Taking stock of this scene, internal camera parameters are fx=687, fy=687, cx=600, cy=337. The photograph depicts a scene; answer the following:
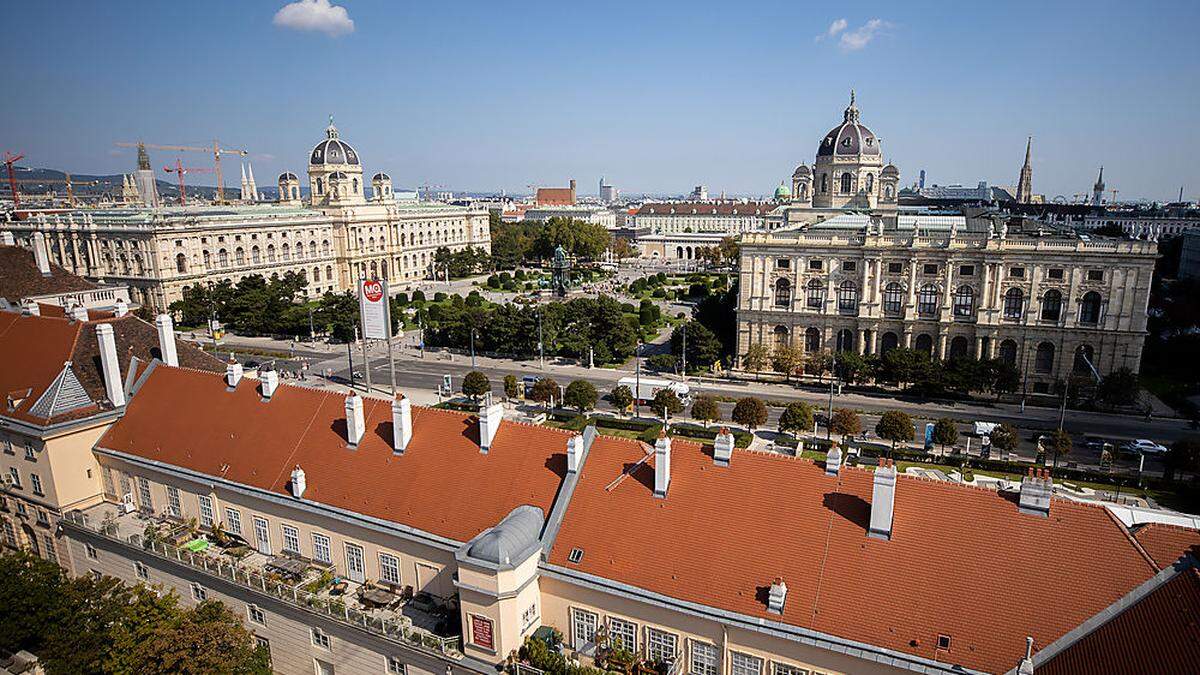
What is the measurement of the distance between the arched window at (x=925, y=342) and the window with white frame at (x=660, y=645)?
60.9 metres

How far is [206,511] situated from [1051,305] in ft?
243

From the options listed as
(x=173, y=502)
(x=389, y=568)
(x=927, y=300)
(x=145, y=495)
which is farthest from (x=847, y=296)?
(x=145, y=495)

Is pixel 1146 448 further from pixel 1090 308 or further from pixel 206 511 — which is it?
pixel 206 511

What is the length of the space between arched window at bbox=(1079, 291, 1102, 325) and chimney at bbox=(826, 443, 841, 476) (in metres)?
59.3

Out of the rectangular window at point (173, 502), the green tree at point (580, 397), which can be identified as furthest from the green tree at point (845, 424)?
the rectangular window at point (173, 502)

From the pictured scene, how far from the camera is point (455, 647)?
23.5 metres

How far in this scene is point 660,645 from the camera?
73.7 ft

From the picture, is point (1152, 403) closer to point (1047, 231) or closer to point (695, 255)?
point (1047, 231)

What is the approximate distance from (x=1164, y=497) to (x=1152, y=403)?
2655 cm

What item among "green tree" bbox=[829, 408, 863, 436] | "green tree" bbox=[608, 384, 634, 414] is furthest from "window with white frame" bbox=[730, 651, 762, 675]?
"green tree" bbox=[608, 384, 634, 414]

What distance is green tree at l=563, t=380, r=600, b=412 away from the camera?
58.7 metres

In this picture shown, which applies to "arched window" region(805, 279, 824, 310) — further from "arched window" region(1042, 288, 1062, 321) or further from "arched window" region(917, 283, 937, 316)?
"arched window" region(1042, 288, 1062, 321)

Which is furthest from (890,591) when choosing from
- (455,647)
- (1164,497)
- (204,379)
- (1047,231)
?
(1047,231)

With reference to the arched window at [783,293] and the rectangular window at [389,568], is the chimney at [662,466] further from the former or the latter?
the arched window at [783,293]
